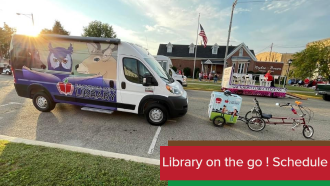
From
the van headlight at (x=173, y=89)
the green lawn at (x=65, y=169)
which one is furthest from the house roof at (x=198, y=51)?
the green lawn at (x=65, y=169)

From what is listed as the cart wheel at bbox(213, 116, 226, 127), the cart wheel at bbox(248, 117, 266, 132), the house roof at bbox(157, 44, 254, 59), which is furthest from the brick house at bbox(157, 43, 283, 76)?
the cart wheel at bbox(213, 116, 226, 127)

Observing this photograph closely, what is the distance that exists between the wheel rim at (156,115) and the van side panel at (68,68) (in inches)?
48.0

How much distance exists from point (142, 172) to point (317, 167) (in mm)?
2851

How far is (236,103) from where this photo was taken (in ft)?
14.6

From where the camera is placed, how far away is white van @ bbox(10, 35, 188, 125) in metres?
4.38

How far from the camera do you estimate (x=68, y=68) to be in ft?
15.5

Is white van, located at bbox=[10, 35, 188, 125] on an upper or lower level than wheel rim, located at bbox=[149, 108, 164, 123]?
upper

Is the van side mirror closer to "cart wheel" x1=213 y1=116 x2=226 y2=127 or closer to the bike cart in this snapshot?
the bike cart

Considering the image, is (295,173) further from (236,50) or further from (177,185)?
(236,50)

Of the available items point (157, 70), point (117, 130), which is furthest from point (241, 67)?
point (117, 130)

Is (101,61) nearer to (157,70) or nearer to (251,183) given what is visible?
(157,70)

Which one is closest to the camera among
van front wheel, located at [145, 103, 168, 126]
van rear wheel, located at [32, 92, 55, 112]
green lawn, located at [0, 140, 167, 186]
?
green lawn, located at [0, 140, 167, 186]

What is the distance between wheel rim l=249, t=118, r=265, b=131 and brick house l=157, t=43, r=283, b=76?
24264 mm

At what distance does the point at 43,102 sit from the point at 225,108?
6365mm
